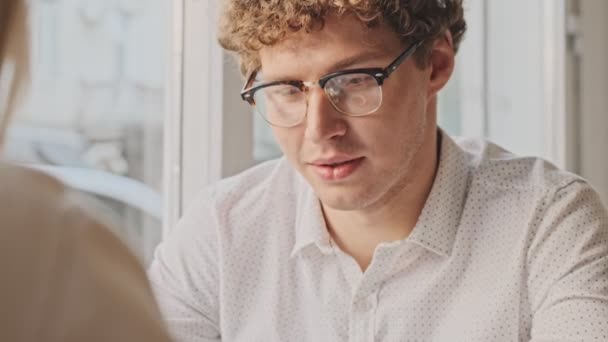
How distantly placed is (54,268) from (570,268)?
1115 millimetres

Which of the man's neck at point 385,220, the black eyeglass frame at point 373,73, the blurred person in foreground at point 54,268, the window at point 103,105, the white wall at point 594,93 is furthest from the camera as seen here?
the white wall at point 594,93

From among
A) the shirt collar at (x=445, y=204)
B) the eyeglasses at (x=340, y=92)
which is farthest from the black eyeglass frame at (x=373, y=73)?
the shirt collar at (x=445, y=204)

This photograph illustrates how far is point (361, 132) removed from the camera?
5.20ft

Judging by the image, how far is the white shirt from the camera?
1546 mm

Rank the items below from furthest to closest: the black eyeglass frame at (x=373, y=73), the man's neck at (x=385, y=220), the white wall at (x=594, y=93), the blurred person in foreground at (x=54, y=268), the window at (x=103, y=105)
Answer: the white wall at (x=594, y=93) → the window at (x=103, y=105) → the man's neck at (x=385, y=220) → the black eyeglass frame at (x=373, y=73) → the blurred person in foreground at (x=54, y=268)

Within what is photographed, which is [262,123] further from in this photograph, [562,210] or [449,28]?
[562,210]

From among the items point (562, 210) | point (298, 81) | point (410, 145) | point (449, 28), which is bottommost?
point (562, 210)

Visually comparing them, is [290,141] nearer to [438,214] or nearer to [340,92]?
[340,92]

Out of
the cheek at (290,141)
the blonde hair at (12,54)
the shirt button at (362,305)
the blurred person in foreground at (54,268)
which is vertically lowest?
the shirt button at (362,305)

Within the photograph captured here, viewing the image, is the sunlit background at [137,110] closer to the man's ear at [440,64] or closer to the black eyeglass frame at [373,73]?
the black eyeglass frame at [373,73]

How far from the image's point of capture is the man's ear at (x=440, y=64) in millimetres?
1732

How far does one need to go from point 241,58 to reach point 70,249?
1.24m

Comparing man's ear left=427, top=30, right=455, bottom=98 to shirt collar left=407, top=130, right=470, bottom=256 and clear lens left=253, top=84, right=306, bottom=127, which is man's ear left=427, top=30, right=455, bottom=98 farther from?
clear lens left=253, top=84, right=306, bottom=127

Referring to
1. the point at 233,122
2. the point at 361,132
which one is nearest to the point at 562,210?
the point at 361,132
